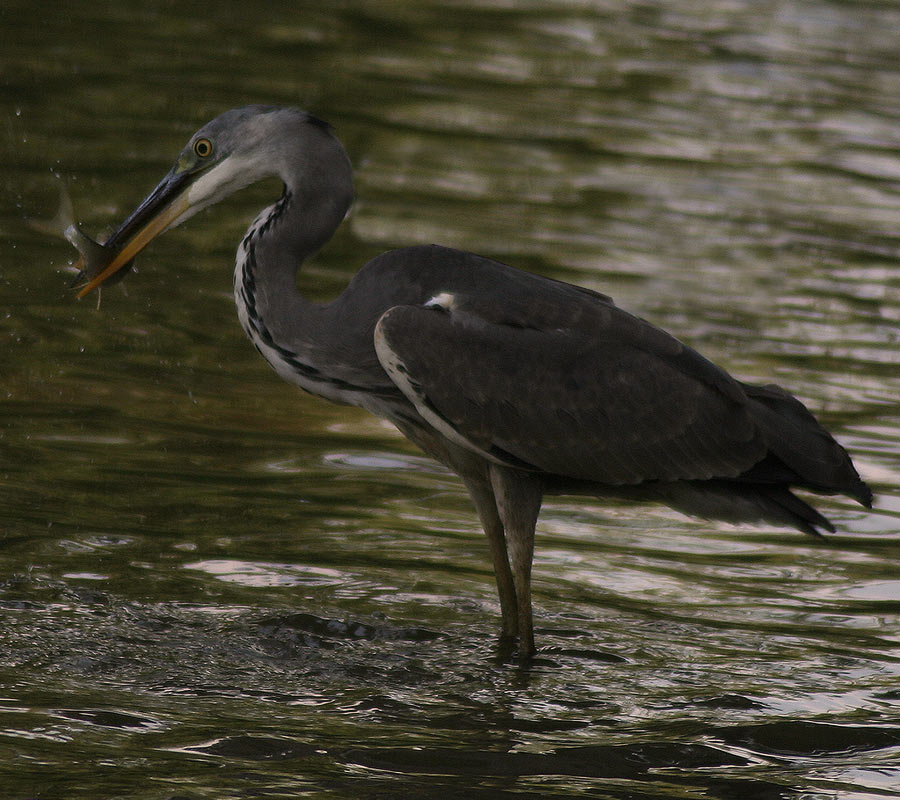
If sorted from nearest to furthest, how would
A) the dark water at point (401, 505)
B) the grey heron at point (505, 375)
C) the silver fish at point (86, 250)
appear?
the dark water at point (401, 505) → the grey heron at point (505, 375) → the silver fish at point (86, 250)

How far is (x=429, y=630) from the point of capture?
6.92 m

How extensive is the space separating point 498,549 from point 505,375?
77 cm

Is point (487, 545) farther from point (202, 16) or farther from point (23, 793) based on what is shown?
point (202, 16)

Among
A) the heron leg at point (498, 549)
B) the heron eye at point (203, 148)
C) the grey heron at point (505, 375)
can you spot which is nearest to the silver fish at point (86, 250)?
the grey heron at point (505, 375)

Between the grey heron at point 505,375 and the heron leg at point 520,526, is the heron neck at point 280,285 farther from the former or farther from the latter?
the heron leg at point 520,526

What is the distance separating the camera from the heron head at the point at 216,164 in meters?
7.02

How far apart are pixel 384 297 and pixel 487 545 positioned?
164 centimetres

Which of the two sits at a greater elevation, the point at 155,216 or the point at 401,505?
the point at 155,216

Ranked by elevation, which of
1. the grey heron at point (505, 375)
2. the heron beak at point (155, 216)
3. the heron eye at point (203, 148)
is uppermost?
the heron eye at point (203, 148)

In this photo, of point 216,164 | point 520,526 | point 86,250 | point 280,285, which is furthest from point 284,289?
point 520,526

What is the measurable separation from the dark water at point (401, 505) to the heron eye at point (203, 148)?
1.67 metres

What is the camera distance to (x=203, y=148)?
23.1 feet

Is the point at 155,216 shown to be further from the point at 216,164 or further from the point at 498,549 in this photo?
the point at 498,549

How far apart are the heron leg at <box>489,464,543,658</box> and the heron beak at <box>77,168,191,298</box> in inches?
63.9
